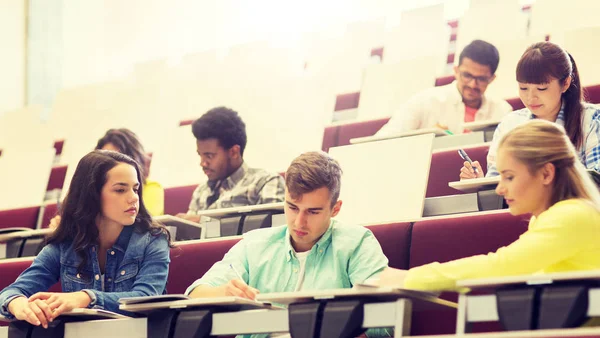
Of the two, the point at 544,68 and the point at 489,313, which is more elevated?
the point at 544,68

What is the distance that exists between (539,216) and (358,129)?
0.55m

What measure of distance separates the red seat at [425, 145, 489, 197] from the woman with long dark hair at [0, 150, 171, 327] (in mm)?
253

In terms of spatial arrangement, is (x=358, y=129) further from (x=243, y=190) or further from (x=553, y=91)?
(x=553, y=91)

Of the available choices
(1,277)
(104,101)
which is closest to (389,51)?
(104,101)

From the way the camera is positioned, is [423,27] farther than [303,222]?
Yes

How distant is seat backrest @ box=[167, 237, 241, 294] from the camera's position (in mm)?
626

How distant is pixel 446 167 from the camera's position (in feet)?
2.42

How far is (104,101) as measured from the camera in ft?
4.32

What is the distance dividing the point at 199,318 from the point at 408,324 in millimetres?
105

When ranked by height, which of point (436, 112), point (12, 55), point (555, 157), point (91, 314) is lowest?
point (91, 314)

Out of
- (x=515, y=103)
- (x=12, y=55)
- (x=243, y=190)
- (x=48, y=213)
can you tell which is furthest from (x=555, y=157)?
(x=12, y=55)

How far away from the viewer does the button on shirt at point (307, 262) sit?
518 mm

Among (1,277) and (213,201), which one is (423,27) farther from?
(1,277)

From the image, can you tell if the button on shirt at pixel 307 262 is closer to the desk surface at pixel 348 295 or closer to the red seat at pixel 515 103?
the desk surface at pixel 348 295
